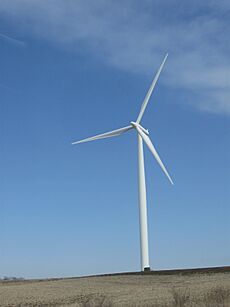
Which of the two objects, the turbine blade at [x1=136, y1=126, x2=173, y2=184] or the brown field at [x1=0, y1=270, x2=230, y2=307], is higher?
the turbine blade at [x1=136, y1=126, x2=173, y2=184]

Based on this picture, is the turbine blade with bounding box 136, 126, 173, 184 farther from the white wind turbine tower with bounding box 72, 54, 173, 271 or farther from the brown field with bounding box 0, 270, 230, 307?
the brown field with bounding box 0, 270, 230, 307

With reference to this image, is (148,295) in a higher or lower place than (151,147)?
lower

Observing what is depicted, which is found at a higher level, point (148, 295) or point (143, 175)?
point (143, 175)

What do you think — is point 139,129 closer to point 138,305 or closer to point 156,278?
point 156,278

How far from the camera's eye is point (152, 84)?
82188 millimetres

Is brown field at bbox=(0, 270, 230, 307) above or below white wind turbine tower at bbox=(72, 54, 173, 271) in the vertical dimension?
below

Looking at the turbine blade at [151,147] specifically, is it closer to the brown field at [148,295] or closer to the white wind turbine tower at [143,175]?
the white wind turbine tower at [143,175]

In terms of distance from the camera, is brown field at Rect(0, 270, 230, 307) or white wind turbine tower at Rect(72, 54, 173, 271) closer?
brown field at Rect(0, 270, 230, 307)

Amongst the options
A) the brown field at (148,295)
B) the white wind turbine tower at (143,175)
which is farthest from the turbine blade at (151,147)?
the brown field at (148,295)

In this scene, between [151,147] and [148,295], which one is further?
[151,147]

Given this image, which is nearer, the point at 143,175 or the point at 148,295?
the point at 148,295

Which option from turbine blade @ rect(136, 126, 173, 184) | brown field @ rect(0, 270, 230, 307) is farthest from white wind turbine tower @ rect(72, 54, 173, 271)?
brown field @ rect(0, 270, 230, 307)

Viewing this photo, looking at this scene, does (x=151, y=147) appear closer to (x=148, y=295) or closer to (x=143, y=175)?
(x=143, y=175)

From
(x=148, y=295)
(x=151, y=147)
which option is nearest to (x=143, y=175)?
(x=151, y=147)
